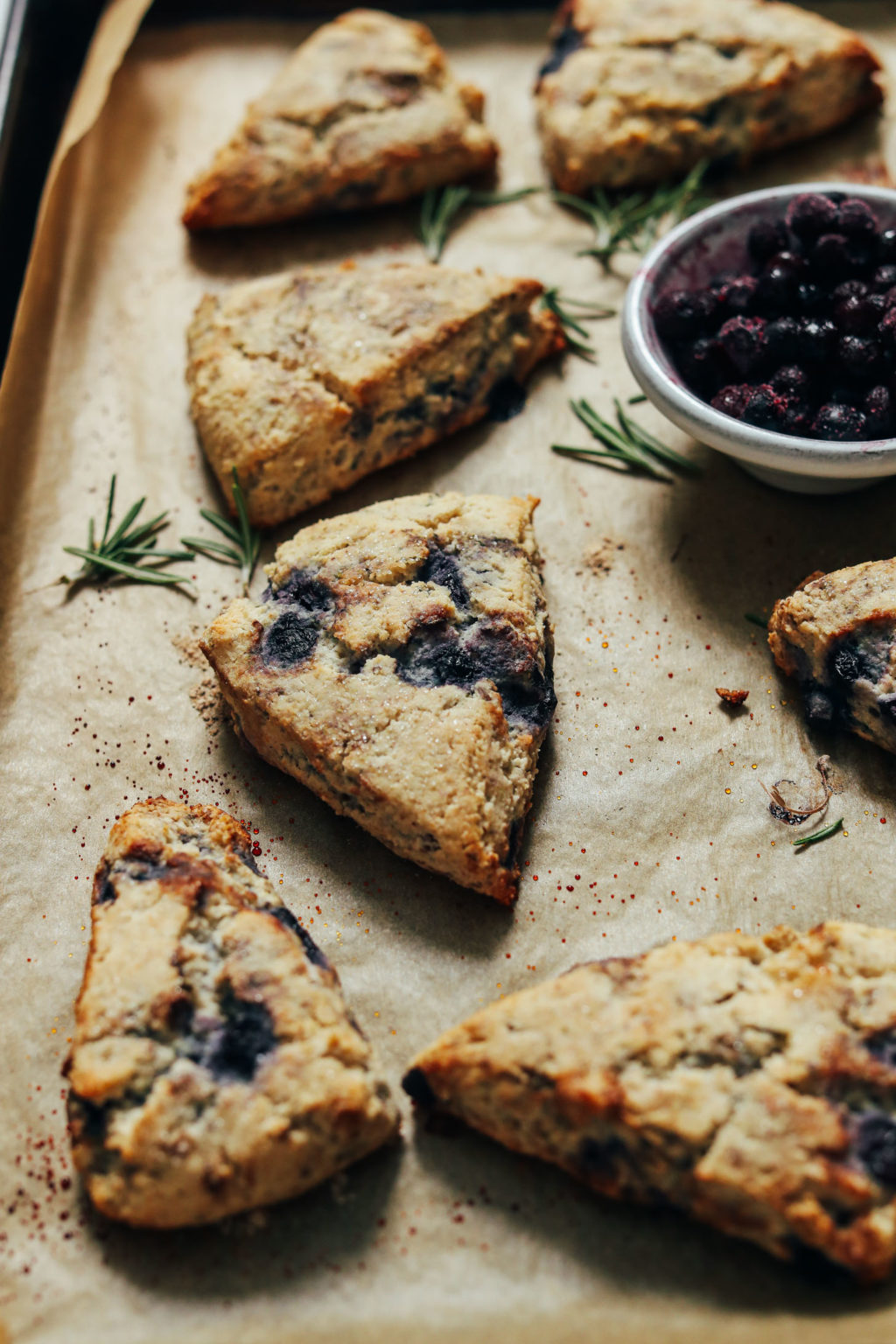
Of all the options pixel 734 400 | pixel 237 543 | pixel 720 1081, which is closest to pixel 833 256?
pixel 734 400

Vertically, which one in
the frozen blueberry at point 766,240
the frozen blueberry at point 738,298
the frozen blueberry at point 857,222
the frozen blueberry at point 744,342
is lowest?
the frozen blueberry at point 744,342

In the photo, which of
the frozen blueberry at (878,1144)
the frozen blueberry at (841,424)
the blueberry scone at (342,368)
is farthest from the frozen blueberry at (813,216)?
the frozen blueberry at (878,1144)

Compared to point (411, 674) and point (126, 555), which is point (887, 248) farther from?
point (126, 555)

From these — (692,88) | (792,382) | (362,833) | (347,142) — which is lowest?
(362,833)

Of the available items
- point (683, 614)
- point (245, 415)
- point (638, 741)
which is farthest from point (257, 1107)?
point (245, 415)

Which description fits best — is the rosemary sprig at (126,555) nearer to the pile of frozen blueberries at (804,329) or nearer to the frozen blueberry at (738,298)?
the pile of frozen blueberries at (804,329)

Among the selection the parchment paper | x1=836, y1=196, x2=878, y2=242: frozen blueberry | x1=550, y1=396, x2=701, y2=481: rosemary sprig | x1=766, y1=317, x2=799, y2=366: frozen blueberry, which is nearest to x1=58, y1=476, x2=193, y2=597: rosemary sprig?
the parchment paper
